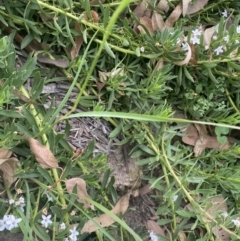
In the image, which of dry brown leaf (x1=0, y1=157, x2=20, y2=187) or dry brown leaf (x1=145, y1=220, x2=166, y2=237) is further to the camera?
dry brown leaf (x1=145, y1=220, x2=166, y2=237)

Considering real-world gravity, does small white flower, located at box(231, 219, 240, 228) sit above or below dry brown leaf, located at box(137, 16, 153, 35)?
below

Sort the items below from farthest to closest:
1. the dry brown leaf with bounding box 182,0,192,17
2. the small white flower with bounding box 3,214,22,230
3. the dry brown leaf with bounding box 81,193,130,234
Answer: the dry brown leaf with bounding box 182,0,192,17, the dry brown leaf with bounding box 81,193,130,234, the small white flower with bounding box 3,214,22,230

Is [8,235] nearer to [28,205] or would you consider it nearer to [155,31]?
[28,205]

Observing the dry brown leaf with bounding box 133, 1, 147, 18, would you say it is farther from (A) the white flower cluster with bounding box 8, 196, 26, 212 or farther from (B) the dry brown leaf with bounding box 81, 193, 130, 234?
(A) the white flower cluster with bounding box 8, 196, 26, 212

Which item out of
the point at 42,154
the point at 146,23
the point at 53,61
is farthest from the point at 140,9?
the point at 42,154

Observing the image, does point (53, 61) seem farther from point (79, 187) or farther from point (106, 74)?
point (79, 187)

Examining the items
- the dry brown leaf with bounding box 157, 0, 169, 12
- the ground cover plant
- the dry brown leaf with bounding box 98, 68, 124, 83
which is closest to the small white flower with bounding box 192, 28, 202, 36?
the ground cover plant

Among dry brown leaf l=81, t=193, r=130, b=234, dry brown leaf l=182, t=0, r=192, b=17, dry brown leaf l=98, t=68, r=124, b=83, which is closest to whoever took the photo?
dry brown leaf l=81, t=193, r=130, b=234
